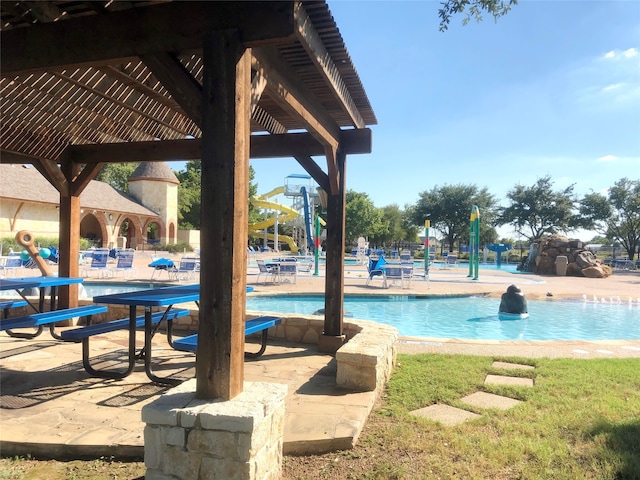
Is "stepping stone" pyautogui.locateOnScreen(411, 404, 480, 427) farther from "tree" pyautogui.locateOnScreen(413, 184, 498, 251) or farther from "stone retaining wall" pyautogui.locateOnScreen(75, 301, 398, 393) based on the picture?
"tree" pyautogui.locateOnScreen(413, 184, 498, 251)

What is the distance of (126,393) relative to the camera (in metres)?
3.68

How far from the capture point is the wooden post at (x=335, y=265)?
5098 millimetres

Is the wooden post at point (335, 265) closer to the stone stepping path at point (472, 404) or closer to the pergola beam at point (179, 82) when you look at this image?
the stone stepping path at point (472, 404)

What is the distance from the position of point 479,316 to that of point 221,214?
9.18m

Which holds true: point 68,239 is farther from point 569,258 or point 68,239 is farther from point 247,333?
point 569,258

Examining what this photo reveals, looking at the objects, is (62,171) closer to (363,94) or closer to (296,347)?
(296,347)

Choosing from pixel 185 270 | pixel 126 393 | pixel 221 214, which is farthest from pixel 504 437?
pixel 185 270

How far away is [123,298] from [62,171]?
3452 mm

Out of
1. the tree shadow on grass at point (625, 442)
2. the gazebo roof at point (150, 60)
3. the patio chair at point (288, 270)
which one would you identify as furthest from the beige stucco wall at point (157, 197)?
the tree shadow on grass at point (625, 442)

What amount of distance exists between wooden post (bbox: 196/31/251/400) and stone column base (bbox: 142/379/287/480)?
6.5 inches

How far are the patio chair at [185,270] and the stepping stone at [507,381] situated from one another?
11.3 m

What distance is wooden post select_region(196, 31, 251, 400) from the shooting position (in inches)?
90.3

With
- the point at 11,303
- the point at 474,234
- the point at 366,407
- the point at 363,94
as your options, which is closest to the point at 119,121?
the point at 11,303

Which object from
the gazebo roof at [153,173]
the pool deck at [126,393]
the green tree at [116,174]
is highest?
the green tree at [116,174]
